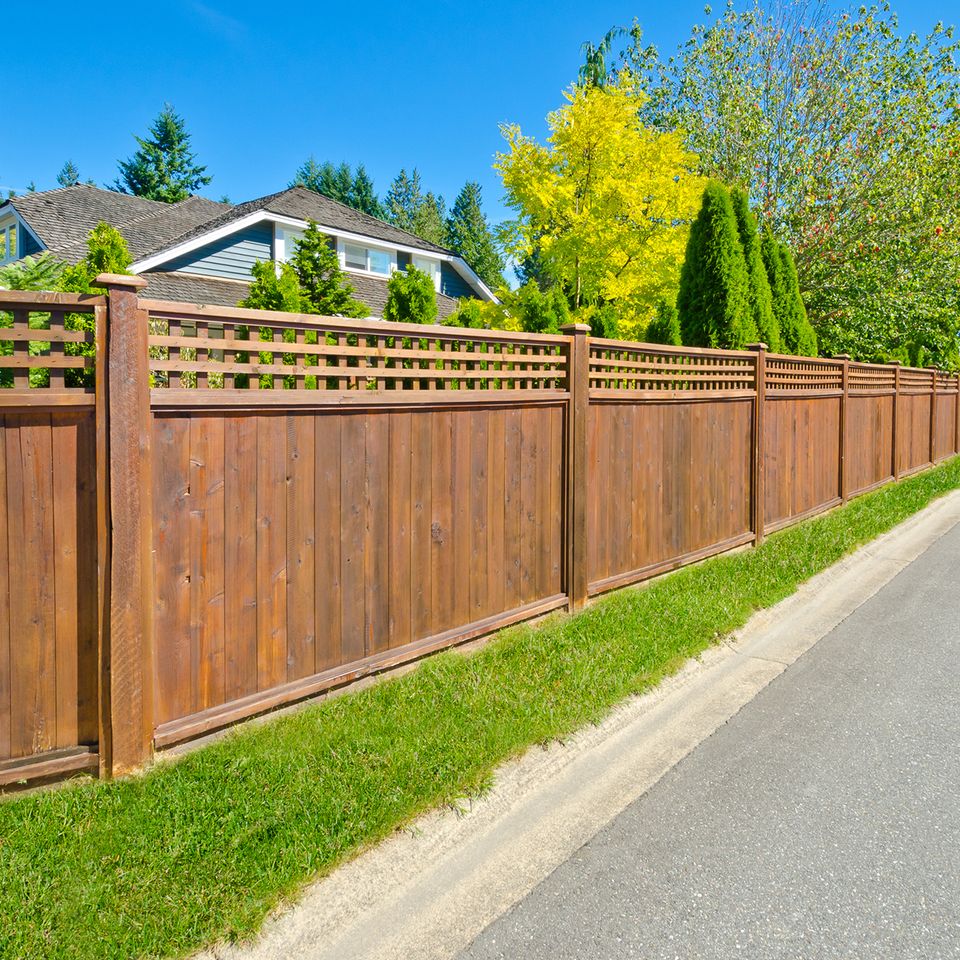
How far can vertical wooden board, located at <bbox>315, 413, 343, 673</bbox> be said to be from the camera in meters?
3.51

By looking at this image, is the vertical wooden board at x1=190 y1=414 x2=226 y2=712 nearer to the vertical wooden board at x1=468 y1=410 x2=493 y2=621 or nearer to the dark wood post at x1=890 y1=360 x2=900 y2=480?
the vertical wooden board at x1=468 y1=410 x2=493 y2=621

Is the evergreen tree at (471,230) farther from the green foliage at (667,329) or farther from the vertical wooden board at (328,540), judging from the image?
the vertical wooden board at (328,540)

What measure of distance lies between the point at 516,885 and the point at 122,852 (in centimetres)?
132

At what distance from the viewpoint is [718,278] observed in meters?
9.05

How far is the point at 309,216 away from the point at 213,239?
Result: 2.38m

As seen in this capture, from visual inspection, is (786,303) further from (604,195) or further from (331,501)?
(331,501)

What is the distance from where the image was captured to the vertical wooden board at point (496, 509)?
4418 mm

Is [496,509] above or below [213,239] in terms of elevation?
below

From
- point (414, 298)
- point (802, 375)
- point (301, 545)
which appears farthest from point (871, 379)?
point (301, 545)

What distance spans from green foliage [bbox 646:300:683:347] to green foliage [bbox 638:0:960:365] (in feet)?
29.1

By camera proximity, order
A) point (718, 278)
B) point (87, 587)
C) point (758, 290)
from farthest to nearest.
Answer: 1. point (758, 290)
2. point (718, 278)
3. point (87, 587)

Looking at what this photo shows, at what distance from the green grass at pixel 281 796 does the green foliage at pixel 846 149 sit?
16172 mm

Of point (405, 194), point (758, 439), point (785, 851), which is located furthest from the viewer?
point (405, 194)

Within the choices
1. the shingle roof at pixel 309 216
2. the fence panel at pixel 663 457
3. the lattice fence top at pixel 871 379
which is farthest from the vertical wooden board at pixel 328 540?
the shingle roof at pixel 309 216
